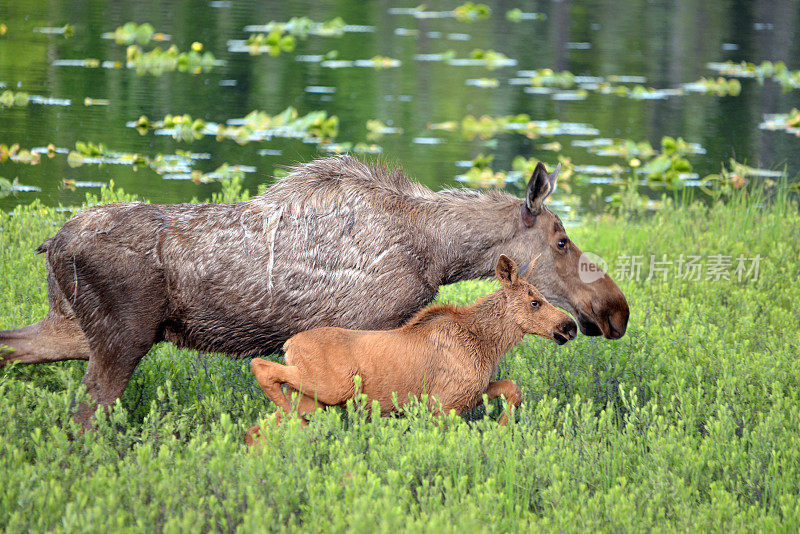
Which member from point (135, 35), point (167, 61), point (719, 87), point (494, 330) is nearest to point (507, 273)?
point (494, 330)

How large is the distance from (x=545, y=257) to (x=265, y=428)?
206 centimetres

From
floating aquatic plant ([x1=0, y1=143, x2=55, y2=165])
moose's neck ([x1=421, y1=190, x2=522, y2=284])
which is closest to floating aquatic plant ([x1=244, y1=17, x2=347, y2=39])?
floating aquatic plant ([x1=0, y1=143, x2=55, y2=165])

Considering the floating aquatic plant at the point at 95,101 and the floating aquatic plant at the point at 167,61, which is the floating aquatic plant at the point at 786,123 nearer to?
the floating aquatic plant at the point at 167,61

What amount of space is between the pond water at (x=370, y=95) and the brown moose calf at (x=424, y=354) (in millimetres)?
4026

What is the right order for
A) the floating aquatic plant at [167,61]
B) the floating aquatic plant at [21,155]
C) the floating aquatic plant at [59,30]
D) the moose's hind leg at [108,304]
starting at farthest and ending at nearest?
the floating aquatic plant at [59,30] → the floating aquatic plant at [167,61] → the floating aquatic plant at [21,155] → the moose's hind leg at [108,304]

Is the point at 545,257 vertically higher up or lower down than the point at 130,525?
higher up

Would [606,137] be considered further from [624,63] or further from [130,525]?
[130,525]

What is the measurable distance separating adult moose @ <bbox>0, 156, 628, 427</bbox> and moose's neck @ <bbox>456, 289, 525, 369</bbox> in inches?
16.9

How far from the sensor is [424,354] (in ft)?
17.6

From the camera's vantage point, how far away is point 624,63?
20.0 metres

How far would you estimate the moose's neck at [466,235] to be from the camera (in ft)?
19.6

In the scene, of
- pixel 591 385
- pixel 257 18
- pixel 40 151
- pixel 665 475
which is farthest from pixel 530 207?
pixel 257 18

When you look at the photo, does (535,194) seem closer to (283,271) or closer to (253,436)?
(283,271)

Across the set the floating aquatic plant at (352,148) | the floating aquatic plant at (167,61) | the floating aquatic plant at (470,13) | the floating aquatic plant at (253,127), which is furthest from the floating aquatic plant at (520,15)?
the floating aquatic plant at (352,148)
